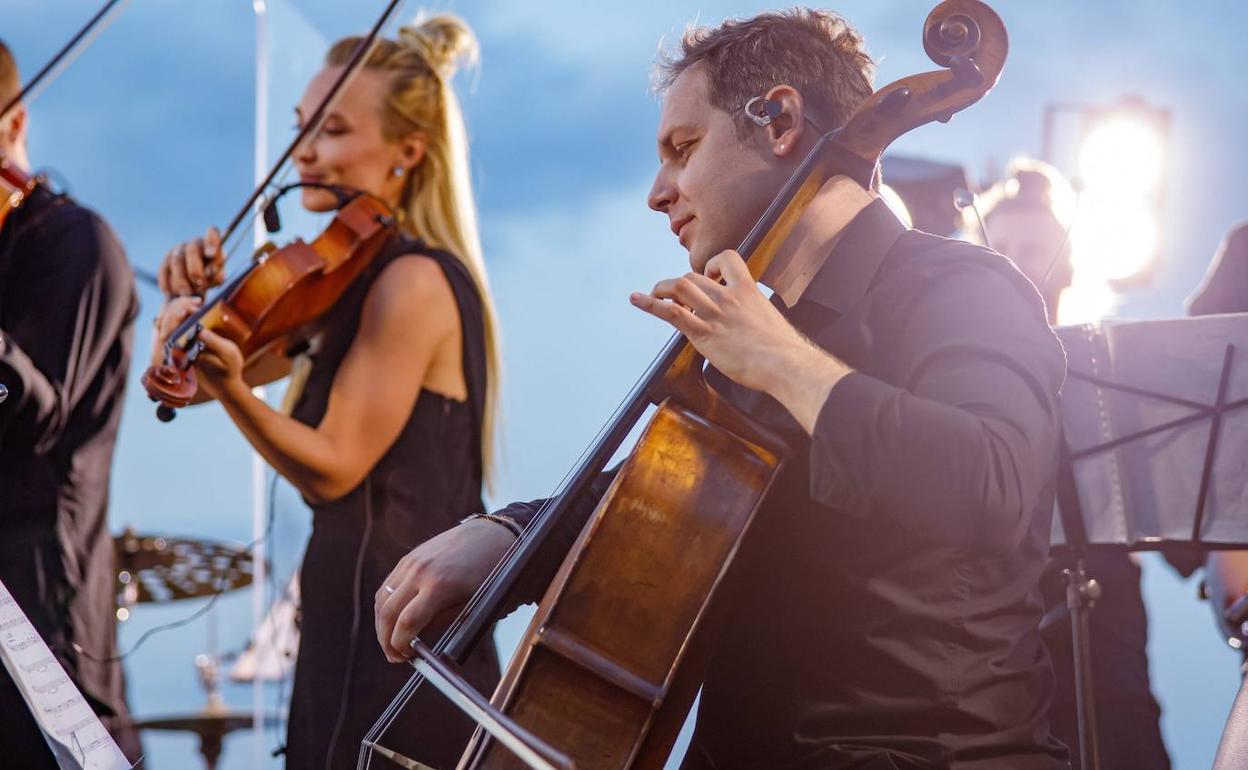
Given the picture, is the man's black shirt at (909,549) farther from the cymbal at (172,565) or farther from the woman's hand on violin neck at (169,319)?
the cymbal at (172,565)

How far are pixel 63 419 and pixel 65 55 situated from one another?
74 centimetres

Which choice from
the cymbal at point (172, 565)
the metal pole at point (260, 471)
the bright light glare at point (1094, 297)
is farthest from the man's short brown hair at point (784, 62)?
the cymbal at point (172, 565)

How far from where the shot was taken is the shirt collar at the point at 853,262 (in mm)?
1306

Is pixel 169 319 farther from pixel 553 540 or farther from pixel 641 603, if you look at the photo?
pixel 641 603

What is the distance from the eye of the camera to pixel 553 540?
1.35 meters

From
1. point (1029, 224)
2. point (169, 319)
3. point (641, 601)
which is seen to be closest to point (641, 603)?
point (641, 601)

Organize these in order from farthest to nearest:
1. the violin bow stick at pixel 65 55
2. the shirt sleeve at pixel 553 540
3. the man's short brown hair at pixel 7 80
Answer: the man's short brown hair at pixel 7 80
the violin bow stick at pixel 65 55
the shirt sleeve at pixel 553 540

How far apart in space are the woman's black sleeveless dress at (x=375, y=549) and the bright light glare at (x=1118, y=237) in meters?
2.81

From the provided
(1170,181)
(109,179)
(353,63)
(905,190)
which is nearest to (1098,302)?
(1170,181)

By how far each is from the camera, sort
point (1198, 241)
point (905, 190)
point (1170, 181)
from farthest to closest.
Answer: point (1198, 241) < point (1170, 181) < point (905, 190)

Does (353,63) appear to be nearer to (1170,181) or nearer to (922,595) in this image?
(922,595)

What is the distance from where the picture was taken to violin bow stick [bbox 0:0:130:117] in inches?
89.7

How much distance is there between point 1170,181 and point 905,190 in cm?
201

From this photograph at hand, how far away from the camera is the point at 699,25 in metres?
1.61
